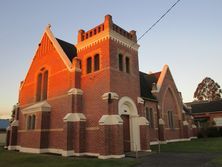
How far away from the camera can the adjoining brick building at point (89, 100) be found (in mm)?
15359

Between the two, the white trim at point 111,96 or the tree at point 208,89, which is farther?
the tree at point 208,89

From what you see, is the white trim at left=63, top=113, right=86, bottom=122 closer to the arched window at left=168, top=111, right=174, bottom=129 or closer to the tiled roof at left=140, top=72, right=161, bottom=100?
the tiled roof at left=140, top=72, right=161, bottom=100

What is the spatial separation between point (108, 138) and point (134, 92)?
556 cm

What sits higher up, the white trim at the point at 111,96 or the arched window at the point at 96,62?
the arched window at the point at 96,62

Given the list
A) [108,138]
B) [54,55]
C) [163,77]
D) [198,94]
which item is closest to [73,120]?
[108,138]

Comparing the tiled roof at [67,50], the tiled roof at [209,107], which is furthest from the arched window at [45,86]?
the tiled roof at [209,107]

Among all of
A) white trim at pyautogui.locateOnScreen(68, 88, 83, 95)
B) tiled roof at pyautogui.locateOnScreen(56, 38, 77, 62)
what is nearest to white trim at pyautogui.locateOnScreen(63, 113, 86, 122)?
white trim at pyautogui.locateOnScreen(68, 88, 83, 95)

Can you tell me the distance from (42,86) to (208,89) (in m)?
60.3

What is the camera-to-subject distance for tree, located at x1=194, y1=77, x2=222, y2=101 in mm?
64500


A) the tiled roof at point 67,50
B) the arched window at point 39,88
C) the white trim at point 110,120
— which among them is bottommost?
the white trim at point 110,120

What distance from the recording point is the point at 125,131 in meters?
17.0

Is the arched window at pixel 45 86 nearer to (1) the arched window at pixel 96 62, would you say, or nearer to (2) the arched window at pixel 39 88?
(2) the arched window at pixel 39 88

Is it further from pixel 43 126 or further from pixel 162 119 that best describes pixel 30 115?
pixel 162 119

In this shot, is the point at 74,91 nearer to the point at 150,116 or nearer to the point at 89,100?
the point at 89,100
